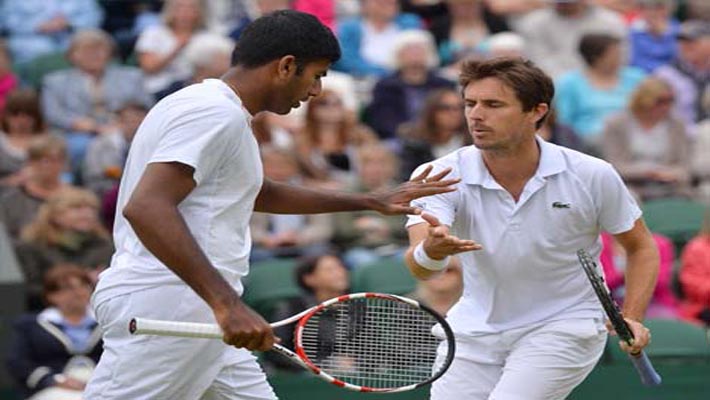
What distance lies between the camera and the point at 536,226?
6133 millimetres

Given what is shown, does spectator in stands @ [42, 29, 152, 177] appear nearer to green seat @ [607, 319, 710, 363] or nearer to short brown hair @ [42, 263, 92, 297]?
short brown hair @ [42, 263, 92, 297]

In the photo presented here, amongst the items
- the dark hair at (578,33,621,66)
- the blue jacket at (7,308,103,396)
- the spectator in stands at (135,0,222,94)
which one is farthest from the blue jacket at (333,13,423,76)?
the blue jacket at (7,308,103,396)

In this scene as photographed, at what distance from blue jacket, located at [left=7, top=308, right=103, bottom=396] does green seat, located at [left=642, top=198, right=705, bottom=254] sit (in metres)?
3.88

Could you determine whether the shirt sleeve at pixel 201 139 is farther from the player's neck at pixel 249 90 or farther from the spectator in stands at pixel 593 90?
the spectator in stands at pixel 593 90

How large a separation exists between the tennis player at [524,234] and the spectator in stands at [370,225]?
13.9ft

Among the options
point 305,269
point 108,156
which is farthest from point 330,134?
point 305,269

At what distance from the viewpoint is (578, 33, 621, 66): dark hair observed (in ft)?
40.5

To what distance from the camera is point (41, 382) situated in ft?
29.7

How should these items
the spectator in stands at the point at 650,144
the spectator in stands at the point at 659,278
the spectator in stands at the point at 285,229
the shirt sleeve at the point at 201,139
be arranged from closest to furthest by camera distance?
the shirt sleeve at the point at 201,139, the spectator in stands at the point at 659,278, the spectator in stands at the point at 285,229, the spectator in stands at the point at 650,144

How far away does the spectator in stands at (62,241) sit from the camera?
32.8 ft

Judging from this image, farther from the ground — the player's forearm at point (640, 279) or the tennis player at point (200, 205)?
the tennis player at point (200, 205)

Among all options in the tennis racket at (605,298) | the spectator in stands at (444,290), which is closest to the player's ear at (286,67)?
the tennis racket at (605,298)

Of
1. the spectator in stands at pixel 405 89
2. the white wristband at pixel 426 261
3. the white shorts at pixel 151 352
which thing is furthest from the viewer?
the spectator in stands at pixel 405 89

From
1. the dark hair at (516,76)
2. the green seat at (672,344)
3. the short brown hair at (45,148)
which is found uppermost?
the dark hair at (516,76)
